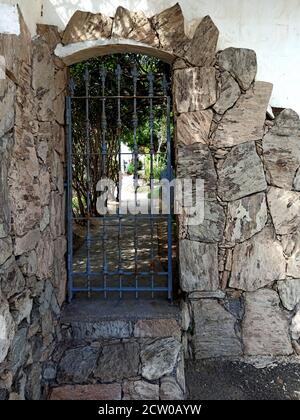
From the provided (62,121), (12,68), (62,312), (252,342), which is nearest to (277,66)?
(62,121)

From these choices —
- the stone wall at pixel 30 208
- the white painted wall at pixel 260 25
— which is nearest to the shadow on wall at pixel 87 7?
the white painted wall at pixel 260 25

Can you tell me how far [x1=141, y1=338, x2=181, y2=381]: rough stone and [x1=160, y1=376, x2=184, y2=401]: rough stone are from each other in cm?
3

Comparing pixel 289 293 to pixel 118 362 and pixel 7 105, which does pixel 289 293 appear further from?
pixel 7 105

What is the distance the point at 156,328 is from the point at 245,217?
880mm

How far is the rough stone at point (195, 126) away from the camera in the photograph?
2.18 metres

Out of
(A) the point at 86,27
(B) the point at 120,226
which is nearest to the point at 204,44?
(A) the point at 86,27

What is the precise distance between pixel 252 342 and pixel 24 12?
231 cm

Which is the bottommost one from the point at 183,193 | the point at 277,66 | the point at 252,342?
the point at 252,342

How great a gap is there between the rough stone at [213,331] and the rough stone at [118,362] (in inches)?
17.3

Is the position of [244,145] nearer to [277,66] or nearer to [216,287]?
[277,66]

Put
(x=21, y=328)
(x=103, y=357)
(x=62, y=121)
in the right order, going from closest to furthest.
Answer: (x=21, y=328) < (x=103, y=357) < (x=62, y=121)

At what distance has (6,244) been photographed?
1.48m

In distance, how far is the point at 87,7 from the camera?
2150mm

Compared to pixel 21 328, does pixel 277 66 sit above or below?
above
